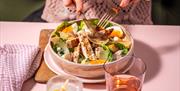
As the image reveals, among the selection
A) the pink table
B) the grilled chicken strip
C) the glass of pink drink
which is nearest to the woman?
the pink table

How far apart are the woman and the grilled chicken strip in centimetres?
25

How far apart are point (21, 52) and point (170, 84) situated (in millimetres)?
406

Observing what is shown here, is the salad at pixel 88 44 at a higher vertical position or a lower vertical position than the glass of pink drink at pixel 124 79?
higher

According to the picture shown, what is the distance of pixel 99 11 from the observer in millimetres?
1240

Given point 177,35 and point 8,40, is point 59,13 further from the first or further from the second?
point 177,35

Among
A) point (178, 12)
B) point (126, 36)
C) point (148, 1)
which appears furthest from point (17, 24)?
point (178, 12)

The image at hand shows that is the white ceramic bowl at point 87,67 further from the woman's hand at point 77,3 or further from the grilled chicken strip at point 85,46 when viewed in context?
the woman's hand at point 77,3

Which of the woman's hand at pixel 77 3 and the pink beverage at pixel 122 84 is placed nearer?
the pink beverage at pixel 122 84

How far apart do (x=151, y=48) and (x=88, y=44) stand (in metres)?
0.22

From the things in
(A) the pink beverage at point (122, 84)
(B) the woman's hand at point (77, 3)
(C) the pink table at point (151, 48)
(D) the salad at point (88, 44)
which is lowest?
(C) the pink table at point (151, 48)

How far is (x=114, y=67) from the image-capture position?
882 millimetres

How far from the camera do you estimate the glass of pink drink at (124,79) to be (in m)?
0.85

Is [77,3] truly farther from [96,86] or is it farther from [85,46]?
[96,86]

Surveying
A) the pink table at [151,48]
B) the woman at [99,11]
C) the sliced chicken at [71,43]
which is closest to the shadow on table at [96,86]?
the pink table at [151,48]
